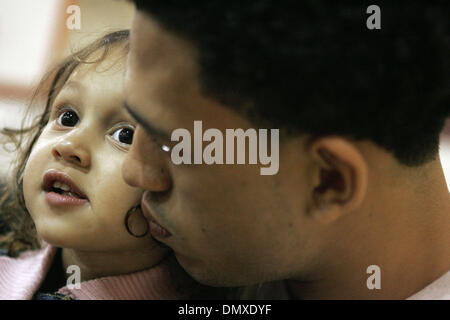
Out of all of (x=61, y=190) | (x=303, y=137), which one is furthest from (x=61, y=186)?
(x=303, y=137)

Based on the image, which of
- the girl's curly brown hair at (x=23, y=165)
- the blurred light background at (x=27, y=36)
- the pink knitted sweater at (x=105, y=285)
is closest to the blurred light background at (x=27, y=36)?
the blurred light background at (x=27, y=36)

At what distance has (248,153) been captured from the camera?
27.1 inches

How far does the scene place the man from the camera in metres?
0.60

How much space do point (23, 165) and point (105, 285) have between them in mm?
460

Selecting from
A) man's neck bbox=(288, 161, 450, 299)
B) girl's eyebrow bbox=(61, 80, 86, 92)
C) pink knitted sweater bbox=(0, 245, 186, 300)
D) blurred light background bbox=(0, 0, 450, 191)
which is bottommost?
pink knitted sweater bbox=(0, 245, 186, 300)

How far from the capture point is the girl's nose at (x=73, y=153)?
0.94 meters

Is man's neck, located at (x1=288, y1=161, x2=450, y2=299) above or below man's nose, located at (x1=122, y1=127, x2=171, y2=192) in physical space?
below

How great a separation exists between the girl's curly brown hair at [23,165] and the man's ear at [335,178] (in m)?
0.66

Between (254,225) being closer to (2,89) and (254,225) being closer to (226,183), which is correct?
(226,183)

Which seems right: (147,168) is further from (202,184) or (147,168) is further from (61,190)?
(61,190)

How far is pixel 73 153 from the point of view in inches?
37.1

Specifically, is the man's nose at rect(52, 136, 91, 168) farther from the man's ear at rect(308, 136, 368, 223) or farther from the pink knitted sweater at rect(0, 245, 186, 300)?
the man's ear at rect(308, 136, 368, 223)

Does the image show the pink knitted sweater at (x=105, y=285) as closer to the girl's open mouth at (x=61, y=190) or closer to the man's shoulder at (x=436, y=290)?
the girl's open mouth at (x=61, y=190)

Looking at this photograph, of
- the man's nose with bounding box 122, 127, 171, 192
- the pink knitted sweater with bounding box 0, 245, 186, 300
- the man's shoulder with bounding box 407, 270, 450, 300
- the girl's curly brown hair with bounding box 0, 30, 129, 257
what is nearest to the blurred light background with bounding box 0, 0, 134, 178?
the girl's curly brown hair with bounding box 0, 30, 129, 257
